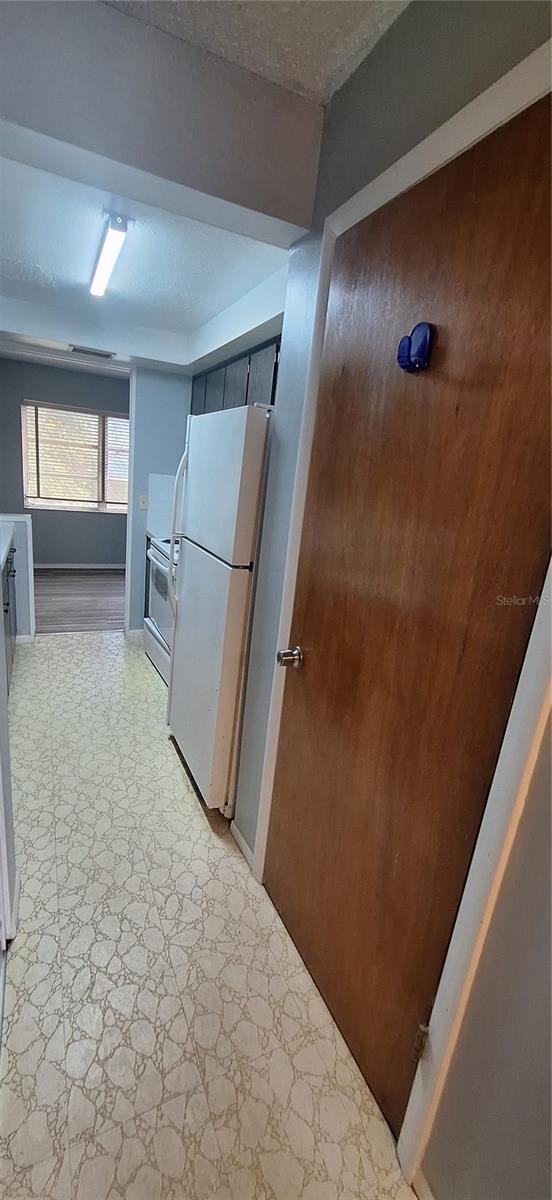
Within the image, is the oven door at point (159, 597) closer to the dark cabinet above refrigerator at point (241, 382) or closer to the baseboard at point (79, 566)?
the dark cabinet above refrigerator at point (241, 382)

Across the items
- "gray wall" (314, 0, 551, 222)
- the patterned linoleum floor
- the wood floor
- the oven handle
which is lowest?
the patterned linoleum floor

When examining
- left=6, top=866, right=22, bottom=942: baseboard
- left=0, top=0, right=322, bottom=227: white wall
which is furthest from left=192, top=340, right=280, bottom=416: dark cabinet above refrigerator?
left=6, top=866, right=22, bottom=942: baseboard

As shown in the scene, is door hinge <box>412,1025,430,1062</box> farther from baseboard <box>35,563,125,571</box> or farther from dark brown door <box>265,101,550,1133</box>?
baseboard <box>35,563,125,571</box>

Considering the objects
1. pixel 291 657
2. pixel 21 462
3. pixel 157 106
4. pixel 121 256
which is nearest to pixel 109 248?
pixel 121 256

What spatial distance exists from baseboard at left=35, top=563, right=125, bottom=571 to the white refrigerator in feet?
13.0

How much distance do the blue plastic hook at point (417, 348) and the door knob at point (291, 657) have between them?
77 centimetres

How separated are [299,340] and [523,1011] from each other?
5.13 ft

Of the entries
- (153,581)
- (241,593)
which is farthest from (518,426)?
(153,581)

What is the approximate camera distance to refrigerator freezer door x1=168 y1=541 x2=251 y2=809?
1.71m

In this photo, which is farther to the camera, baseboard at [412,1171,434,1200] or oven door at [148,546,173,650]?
oven door at [148,546,173,650]

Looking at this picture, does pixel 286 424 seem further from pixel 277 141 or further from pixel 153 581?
pixel 153 581

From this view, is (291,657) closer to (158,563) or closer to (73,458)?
(158,563)

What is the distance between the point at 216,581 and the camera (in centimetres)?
177

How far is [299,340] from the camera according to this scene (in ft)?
4.54
